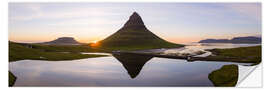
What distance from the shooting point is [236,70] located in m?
3.01

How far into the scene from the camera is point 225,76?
299 centimetres

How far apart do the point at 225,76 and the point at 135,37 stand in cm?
101

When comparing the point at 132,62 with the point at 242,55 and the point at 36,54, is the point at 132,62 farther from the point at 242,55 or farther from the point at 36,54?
the point at 242,55

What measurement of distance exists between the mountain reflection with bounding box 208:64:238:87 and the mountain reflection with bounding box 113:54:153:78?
0.68 m

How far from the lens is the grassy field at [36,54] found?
9.82ft

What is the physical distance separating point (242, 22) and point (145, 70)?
1.12 m

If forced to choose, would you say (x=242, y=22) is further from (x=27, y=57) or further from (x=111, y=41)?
(x=27, y=57)

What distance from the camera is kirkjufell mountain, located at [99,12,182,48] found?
10.0 feet

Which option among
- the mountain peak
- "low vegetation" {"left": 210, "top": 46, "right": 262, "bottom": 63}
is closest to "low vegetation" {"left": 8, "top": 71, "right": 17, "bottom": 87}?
the mountain peak

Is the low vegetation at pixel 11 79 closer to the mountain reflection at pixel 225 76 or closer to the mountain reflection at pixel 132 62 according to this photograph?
the mountain reflection at pixel 132 62

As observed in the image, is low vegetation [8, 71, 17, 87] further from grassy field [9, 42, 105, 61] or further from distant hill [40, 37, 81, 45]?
distant hill [40, 37, 81, 45]

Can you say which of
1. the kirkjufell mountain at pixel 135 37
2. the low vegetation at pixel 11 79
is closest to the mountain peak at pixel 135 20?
the kirkjufell mountain at pixel 135 37

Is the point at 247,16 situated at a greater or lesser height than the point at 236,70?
greater

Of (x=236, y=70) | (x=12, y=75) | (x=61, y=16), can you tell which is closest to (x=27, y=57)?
(x=12, y=75)
